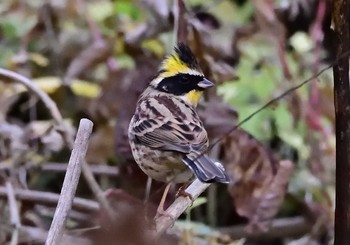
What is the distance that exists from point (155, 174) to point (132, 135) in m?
0.25

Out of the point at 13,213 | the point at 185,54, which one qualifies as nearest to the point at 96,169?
the point at 13,213

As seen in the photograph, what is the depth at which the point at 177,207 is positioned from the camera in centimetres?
255

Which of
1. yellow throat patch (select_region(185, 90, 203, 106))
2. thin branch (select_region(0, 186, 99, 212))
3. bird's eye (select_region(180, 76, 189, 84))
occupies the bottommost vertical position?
thin branch (select_region(0, 186, 99, 212))

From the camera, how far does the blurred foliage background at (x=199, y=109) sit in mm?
3688

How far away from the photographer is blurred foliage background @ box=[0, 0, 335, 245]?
12.1 feet

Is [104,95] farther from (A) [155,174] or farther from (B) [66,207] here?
(B) [66,207]

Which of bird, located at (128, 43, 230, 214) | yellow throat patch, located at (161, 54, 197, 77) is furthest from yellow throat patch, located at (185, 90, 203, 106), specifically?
yellow throat patch, located at (161, 54, 197, 77)

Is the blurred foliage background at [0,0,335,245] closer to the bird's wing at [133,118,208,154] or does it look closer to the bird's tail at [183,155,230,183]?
the bird's wing at [133,118,208,154]

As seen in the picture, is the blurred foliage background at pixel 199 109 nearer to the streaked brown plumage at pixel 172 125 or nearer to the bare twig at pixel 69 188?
the streaked brown plumage at pixel 172 125

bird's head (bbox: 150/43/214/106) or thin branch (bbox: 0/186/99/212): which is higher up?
bird's head (bbox: 150/43/214/106)

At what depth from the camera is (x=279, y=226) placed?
444cm

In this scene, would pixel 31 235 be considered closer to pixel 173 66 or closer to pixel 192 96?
pixel 192 96

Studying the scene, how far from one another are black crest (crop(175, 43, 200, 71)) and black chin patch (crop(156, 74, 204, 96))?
2.0 inches

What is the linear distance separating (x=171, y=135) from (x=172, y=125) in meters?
0.06
